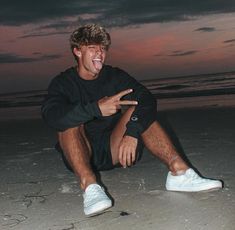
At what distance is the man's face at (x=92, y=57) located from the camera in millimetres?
3566

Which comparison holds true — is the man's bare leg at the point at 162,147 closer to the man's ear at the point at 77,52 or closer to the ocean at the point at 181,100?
the man's ear at the point at 77,52

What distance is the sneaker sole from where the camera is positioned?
2930mm

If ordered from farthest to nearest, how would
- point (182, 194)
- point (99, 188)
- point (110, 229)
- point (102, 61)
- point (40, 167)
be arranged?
point (40, 167) → point (102, 61) → point (182, 194) → point (99, 188) → point (110, 229)

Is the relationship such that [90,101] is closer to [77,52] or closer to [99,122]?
[99,122]

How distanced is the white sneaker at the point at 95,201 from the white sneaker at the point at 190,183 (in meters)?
0.63

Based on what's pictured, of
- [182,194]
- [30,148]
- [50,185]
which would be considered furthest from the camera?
[30,148]

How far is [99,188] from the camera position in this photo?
3.16 m

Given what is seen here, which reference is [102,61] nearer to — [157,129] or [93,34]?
[93,34]

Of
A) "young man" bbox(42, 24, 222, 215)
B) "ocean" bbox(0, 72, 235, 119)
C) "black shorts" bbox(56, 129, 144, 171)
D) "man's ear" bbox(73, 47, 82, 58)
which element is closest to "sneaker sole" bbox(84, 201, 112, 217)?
"young man" bbox(42, 24, 222, 215)

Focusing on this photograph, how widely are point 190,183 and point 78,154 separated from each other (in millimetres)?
888

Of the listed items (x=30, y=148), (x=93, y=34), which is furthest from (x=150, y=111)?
(x=30, y=148)

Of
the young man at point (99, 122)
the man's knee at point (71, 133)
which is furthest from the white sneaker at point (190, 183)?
the man's knee at point (71, 133)

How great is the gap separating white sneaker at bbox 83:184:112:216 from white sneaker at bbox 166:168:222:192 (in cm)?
63

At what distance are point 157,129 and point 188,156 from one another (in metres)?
1.51
